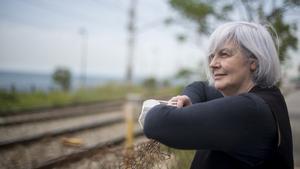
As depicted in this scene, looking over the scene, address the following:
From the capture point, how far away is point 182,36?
38.5 ft

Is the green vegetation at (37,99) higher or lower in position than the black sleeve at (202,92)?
lower

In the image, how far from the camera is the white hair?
1681mm

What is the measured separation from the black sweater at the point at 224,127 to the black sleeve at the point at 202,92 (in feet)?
2.10

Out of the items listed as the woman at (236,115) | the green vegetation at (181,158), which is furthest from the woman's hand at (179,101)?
the green vegetation at (181,158)

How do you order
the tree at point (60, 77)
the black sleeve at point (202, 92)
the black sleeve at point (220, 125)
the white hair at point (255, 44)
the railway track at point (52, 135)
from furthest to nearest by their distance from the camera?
1. the tree at point (60, 77)
2. the railway track at point (52, 135)
3. the black sleeve at point (202, 92)
4. the white hair at point (255, 44)
5. the black sleeve at point (220, 125)

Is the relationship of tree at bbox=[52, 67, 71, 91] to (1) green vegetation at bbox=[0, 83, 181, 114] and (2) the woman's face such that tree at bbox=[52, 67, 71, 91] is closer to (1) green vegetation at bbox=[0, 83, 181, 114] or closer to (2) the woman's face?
(1) green vegetation at bbox=[0, 83, 181, 114]

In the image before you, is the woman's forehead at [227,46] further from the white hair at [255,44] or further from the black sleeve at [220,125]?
the black sleeve at [220,125]

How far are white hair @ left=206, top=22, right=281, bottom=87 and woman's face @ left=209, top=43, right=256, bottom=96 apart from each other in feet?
0.09

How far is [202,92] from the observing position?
2201mm

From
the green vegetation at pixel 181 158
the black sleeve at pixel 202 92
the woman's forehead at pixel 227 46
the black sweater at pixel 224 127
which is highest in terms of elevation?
the woman's forehead at pixel 227 46

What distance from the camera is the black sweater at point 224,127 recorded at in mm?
1413

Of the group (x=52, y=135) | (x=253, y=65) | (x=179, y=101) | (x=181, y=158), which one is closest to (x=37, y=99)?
(x=52, y=135)

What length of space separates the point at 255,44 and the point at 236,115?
0.46 m

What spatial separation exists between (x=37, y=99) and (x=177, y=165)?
17.6 meters
